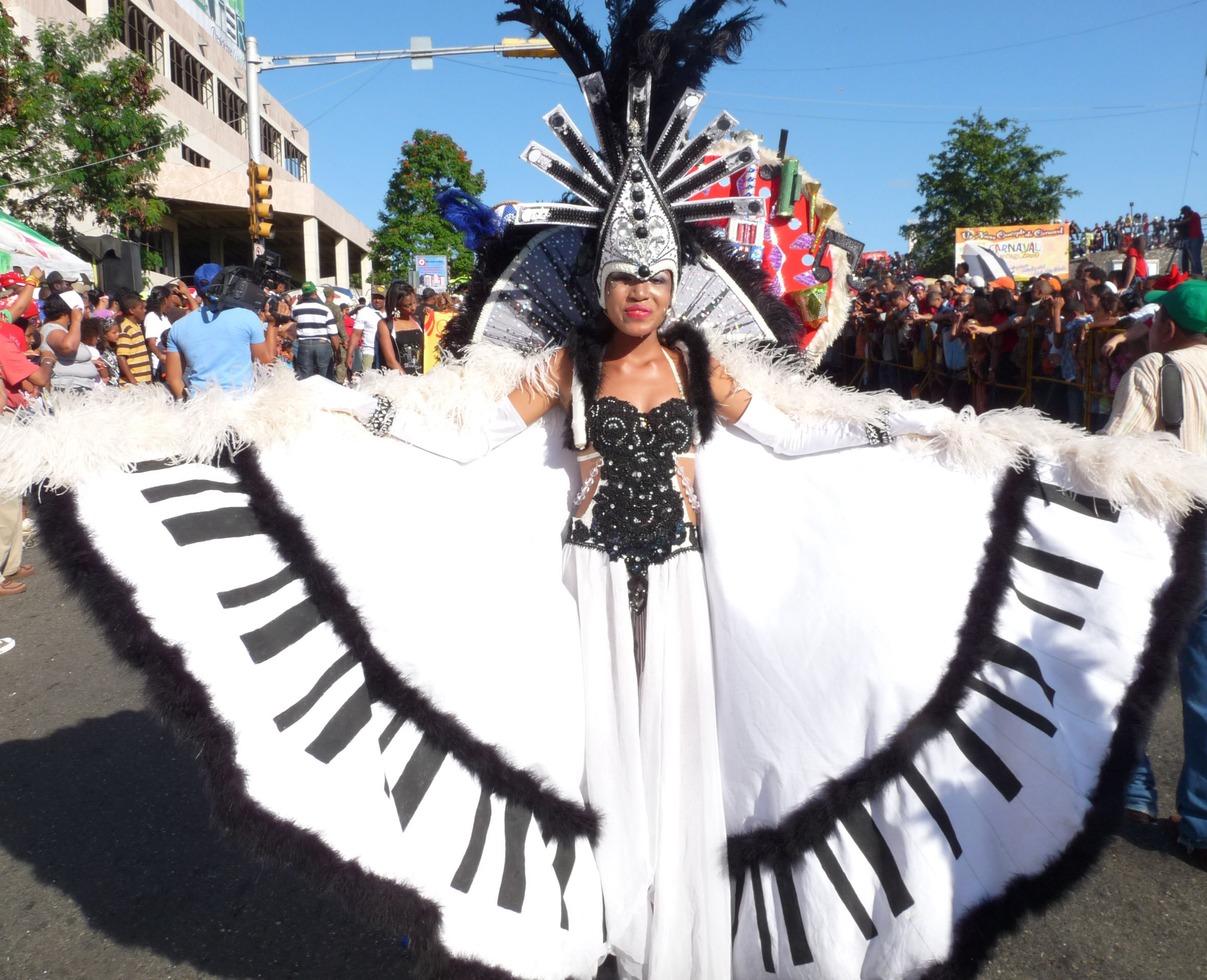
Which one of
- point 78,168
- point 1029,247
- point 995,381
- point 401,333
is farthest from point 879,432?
point 78,168

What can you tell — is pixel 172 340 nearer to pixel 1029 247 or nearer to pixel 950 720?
pixel 950 720

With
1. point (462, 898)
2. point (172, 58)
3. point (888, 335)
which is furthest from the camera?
point (172, 58)

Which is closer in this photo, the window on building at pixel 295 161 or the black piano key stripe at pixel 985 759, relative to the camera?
the black piano key stripe at pixel 985 759

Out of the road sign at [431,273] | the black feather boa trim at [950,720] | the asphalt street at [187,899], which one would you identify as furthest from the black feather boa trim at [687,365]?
the road sign at [431,273]

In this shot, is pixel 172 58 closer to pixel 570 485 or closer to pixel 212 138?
pixel 212 138

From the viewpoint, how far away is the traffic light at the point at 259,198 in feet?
41.8

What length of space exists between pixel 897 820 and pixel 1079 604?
0.70 meters

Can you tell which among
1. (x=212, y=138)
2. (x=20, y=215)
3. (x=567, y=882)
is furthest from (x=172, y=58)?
(x=567, y=882)

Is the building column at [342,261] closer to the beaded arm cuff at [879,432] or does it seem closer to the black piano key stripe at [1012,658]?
the beaded arm cuff at [879,432]

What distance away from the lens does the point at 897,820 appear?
2109mm

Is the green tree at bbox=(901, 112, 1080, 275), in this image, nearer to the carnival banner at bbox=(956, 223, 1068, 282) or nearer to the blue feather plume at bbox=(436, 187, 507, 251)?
the carnival banner at bbox=(956, 223, 1068, 282)

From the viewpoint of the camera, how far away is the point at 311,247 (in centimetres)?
3177

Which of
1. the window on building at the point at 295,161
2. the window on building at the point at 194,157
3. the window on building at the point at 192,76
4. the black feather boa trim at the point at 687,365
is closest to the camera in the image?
the black feather boa trim at the point at 687,365

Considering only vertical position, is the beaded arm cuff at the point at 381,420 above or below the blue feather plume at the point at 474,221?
below
